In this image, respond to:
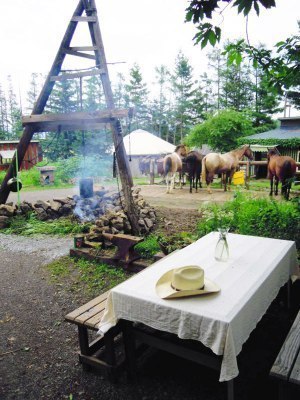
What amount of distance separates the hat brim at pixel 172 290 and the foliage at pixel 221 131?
18.6 meters

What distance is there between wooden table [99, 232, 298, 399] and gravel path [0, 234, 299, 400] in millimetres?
274

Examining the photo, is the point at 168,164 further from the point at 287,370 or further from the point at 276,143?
the point at 287,370

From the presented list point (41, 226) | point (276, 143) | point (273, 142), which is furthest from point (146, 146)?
point (41, 226)

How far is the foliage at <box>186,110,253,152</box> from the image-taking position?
20344 mm

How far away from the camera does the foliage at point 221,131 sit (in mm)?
20344

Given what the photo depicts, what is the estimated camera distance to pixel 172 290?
2.49m

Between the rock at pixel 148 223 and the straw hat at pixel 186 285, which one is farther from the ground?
the straw hat at pixel 186 285

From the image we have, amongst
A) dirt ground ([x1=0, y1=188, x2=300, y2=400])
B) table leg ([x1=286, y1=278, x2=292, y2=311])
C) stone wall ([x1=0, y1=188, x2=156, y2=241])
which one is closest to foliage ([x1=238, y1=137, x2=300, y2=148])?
stone wall ([x1=0, y1=188, x2=156, y2=241])

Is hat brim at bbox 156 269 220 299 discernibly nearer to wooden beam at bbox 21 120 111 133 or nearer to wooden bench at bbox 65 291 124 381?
wooden bench at bbox 65 291 124 381

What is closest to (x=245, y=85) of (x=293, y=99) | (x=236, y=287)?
(x=293, y=99)

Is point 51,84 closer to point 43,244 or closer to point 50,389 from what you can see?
point 43,244

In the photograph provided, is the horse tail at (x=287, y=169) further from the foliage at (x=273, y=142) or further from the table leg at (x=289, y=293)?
the foliage at (x=273, y=142)

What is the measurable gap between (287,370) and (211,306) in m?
0.61

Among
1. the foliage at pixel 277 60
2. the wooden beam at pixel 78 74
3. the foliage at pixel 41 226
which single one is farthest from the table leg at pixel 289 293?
the wooden beam at pixel 78 74
